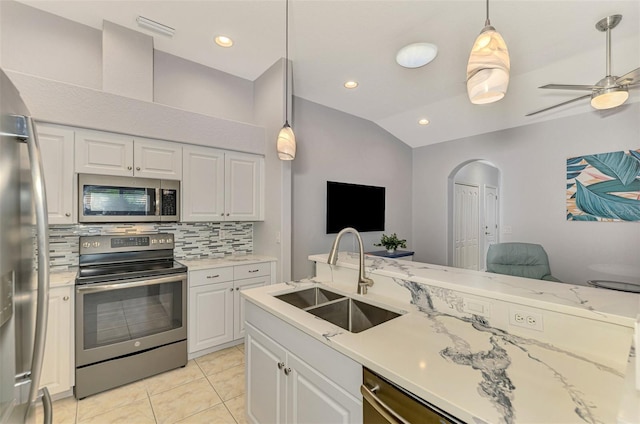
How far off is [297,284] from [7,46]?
3.03m

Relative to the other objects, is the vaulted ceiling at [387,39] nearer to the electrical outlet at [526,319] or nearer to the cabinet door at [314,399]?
the electrical outlet at [526,319]

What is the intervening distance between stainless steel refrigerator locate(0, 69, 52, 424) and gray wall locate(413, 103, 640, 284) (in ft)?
16.2

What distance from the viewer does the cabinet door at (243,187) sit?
123 inches

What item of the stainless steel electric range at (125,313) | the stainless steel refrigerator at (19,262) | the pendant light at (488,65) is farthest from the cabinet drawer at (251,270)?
the pendant light at (488,65)

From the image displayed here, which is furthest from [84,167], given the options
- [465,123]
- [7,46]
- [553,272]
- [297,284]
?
[553,272]

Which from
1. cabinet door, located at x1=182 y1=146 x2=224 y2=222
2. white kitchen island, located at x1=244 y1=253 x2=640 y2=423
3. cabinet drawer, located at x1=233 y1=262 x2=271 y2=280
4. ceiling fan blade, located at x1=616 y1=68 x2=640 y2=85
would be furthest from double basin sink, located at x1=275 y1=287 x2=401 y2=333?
ceiling fan blade, located at x1=616 y1=68 x2=640 y2=85

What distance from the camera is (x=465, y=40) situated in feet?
8.74

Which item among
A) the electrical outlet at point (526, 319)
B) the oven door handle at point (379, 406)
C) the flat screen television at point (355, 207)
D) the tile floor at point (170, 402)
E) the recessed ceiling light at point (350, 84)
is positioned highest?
the recessed ceiling light at point (350, 84)

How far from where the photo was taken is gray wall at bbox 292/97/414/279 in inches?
147

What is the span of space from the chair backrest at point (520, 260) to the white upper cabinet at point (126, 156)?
12.5 ft

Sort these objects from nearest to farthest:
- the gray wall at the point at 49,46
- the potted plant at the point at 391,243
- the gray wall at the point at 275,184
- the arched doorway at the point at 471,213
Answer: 1. the gray wall at the point at 49,46
2. the gray wall at the point at 275,184
3. the potted plant at the point at 391,243
4. the arched doorway at the point at 471,213

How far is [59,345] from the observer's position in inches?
81.2

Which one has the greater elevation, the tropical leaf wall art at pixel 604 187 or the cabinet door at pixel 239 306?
the tropical leaf wall art at pixel 604 187

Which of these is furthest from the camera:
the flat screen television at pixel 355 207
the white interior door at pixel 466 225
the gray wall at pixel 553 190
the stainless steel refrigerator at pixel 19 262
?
the white interior door at pixel 466 225
